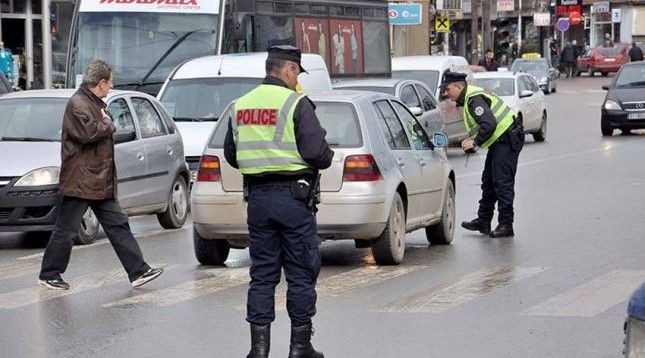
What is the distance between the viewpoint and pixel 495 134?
15.2 m

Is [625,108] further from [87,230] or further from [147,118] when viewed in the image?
[87,230]

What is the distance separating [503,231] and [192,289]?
4.42 meters

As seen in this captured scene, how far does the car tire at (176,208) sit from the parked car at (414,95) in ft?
21.7

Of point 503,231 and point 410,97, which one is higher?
point 410,97

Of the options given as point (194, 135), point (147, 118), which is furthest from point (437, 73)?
point (147, 118)

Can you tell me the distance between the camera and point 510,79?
3291cm

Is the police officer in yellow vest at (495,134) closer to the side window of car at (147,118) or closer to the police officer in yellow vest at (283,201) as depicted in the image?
the side window of car at (147,118)

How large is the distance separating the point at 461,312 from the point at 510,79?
22.9m

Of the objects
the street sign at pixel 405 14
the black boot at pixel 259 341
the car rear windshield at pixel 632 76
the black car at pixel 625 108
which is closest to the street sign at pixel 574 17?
the street sign at pixel 405 14

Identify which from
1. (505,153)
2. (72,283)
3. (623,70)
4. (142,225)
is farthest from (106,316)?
(623,70)

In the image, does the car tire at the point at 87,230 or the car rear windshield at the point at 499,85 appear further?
the car rear windshield at the point at 499,85

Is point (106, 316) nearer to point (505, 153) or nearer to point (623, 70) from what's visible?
point (505, 153)

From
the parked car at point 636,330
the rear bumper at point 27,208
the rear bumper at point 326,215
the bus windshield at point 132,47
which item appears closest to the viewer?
the parked car at point 636,330

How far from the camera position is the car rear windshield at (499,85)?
106ft
